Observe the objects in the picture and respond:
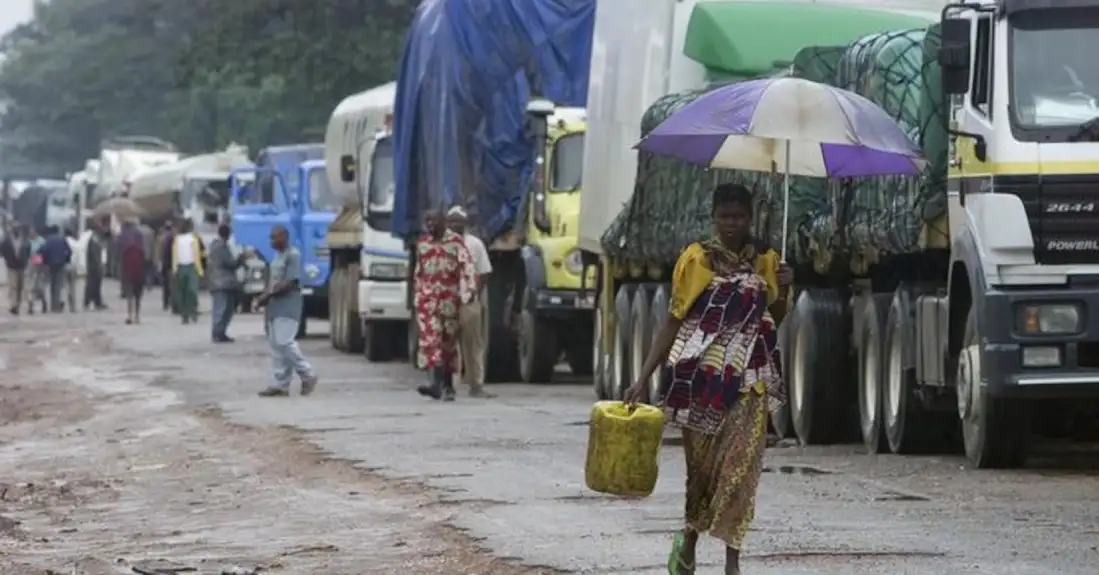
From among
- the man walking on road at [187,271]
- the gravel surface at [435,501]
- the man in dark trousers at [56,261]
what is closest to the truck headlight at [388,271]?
the gravel surface at [435,501]

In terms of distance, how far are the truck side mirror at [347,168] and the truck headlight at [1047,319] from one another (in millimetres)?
20703

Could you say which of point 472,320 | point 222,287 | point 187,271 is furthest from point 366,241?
point 187,271

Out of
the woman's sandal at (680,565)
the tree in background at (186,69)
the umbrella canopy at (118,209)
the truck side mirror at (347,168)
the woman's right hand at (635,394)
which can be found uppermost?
the tree in background at (186,69)

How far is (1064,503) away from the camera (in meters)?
13.6

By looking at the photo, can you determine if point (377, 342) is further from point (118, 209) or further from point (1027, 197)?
point (118, 209)

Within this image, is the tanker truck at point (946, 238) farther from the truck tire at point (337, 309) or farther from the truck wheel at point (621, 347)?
the truck tire at point (337, 309)

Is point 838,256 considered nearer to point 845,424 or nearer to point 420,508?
point 845,424

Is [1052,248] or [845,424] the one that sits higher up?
[1052,248]

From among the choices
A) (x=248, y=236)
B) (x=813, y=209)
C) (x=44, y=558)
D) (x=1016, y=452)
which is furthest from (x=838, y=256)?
(x=248, y=236)

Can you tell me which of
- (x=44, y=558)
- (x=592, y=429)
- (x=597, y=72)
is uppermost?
(x=597, y=72)

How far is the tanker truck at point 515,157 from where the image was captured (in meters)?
26.9

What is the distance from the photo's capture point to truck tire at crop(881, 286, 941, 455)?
16.8 m

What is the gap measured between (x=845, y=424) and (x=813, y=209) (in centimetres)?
144

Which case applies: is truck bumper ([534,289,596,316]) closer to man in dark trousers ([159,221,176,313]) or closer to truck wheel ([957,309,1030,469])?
truck wheel ([957,309,1030,469])
